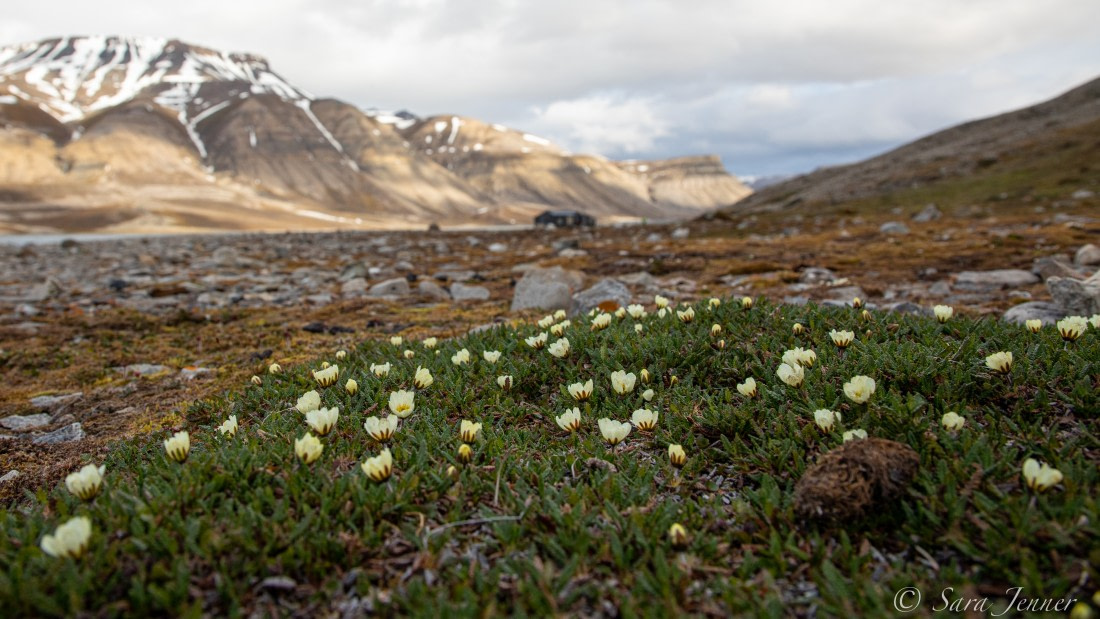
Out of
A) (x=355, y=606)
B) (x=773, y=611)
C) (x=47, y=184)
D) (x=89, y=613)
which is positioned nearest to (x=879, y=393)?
(x=773, y=611)

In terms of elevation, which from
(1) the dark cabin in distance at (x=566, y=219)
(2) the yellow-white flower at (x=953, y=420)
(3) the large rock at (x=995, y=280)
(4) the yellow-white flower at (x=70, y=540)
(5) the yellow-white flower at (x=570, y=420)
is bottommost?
(3) the large rock at (x=995, y=280)

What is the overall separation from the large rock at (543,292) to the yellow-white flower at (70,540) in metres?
7.94

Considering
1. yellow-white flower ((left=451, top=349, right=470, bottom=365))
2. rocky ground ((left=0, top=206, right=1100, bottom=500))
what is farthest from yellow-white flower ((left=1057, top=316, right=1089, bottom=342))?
yellow-white flower ((left=451, top=349, right=470, bottom=365))

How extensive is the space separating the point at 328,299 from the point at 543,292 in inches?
220

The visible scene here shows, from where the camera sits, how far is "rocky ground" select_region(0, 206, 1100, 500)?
6016 mm

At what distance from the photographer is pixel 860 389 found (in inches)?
134

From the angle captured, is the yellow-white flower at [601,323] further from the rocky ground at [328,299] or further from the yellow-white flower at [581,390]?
the rocky ground at [328,299]

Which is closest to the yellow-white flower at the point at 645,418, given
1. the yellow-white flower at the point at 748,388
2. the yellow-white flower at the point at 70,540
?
the yellow-white flower at the point at 748,388

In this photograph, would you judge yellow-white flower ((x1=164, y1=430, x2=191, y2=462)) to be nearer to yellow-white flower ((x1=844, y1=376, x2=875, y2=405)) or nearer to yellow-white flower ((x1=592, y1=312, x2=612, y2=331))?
yellow-white flower ((x1=592, y1=312, x2=612, y2=331))

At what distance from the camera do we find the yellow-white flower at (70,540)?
228 centimetres

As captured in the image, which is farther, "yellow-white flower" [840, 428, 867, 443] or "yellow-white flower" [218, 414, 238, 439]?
"yellow-white flower" [218, 414, 238, 439]

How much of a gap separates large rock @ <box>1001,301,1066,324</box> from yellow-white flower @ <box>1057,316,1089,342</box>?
2.69 m

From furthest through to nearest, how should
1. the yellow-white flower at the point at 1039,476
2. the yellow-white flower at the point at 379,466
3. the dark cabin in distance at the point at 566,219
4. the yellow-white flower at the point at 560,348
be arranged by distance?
1. the dark cabin in distance at the point at 566,219
2. the yellow-white flower at the point at 560,348
3. the yellow-white flower at the point at 379,466
4. the yellow-white flower at the point at 1039,476

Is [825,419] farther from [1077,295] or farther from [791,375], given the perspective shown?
[1077,295]
